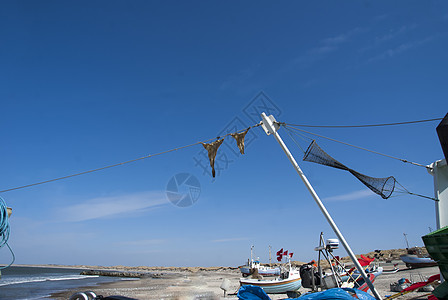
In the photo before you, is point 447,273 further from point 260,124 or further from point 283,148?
point 260,124

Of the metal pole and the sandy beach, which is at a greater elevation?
the metal pole

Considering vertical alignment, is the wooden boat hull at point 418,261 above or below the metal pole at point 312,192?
below

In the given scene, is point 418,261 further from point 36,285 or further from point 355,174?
point 36,285

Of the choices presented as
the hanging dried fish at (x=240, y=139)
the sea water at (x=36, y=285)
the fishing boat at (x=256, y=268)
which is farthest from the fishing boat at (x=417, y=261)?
the sea water at (x=36, y=285)

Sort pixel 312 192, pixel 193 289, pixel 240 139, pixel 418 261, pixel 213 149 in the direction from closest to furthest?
pixel 312 192 → pixel 240 139 → pixel 213 149 → pixel 193 289 → pixel 418 261

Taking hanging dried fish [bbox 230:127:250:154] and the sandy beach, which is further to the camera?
the sandy beach

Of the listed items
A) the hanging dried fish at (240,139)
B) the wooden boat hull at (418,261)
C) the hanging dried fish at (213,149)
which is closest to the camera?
the hanging dried fish at (240,139)

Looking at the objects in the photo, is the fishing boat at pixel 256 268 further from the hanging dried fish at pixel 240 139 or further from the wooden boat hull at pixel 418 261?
the hanging dried fish at pixel 240 139

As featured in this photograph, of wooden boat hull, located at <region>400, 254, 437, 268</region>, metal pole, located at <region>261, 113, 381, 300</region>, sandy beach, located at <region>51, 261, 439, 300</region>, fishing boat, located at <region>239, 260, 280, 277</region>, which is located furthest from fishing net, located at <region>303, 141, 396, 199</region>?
wooden boat hull, located at <region>400, 254, 437, 268</region>

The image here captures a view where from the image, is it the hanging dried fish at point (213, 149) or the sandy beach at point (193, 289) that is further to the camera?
the sandy beach at point (193, 289)

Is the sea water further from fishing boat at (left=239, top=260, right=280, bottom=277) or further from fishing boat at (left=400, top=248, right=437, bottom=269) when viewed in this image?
fishing boat at (left=400, top=248, right=437, bottom=269)

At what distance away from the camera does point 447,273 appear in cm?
392

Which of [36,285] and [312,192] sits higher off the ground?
[312,192]

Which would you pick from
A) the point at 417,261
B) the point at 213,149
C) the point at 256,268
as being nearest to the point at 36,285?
the point at 256,268
